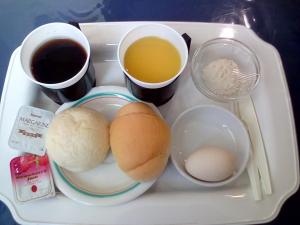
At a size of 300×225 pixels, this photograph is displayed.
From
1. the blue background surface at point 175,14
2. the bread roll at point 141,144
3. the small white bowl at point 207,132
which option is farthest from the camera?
the blue background surface at point 175,14

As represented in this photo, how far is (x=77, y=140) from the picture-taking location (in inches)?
26.3

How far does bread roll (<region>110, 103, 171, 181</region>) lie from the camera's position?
0.64 m

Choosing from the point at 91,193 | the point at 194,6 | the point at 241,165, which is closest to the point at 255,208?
the point at 241,165

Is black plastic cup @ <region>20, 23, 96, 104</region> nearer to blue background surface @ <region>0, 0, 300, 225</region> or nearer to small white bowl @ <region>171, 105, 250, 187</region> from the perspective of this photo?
small white bowl @ <region>171, 105, 250, 187</region>

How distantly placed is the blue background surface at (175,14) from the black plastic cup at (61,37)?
0.37 metres

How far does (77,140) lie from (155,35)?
1.02 feet

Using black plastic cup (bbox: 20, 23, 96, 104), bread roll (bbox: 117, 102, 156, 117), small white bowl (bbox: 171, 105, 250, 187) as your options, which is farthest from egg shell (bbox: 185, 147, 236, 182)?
black plastic cup (bbox: 20, 23, 96, 104)

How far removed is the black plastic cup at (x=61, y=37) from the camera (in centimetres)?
69

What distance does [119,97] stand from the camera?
30.9 inches

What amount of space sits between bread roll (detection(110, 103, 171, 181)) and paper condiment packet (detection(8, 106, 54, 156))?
19cm

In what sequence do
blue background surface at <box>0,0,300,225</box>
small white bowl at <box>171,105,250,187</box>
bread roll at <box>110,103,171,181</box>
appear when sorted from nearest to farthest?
bread roll at <box>110,103,171,181</box> < small white bowl at <box>171,105,250,187</box> < blue background surface at <box>0,0,300,225</box>

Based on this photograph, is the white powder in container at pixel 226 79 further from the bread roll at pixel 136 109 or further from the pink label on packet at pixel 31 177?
the pink label on packet at pixel 31 177

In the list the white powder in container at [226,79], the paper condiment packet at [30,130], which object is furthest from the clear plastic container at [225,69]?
the paper condiment packet at [30,130]

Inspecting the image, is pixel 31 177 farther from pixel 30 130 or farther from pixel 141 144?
pixel 141 144
